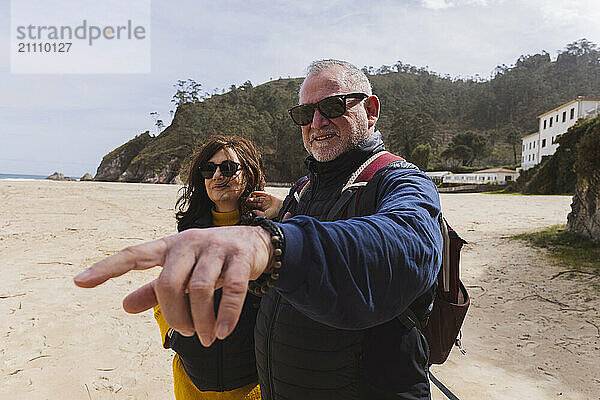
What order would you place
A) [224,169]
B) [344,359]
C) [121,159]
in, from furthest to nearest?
[121,159], [224,169], [344,359]

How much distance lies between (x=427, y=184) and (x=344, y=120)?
699 millimetres

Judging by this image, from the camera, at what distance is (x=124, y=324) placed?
18.6ft

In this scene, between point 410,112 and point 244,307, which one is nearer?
point 244,307

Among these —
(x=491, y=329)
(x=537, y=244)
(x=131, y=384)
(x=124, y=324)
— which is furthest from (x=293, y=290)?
(x=537, y=244)

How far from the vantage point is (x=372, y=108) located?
2170 millimetres

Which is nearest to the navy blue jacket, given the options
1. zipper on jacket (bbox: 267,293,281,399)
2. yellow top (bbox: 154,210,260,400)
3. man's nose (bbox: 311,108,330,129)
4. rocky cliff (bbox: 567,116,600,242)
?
zipper on jacket (bbox: 267,293,281,399)

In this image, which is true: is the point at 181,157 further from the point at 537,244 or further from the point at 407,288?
the point at 407,288

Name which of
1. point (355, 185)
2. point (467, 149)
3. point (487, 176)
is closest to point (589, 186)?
point (355, 185)

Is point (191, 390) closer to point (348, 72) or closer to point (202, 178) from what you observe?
point (202, 178)

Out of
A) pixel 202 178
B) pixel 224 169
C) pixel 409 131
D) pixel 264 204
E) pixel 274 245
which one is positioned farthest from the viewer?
pixel 409 131

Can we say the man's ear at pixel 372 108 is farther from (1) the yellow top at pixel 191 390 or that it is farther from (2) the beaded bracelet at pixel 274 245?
(1) the yellow top at pixel 191 390

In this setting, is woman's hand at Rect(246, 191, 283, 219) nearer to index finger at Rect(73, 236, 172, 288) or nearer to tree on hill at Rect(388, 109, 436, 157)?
index finger at Rect(73, 236, 172, 288)

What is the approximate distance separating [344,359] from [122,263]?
1.21m

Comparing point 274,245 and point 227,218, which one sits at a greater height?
point 274,245
